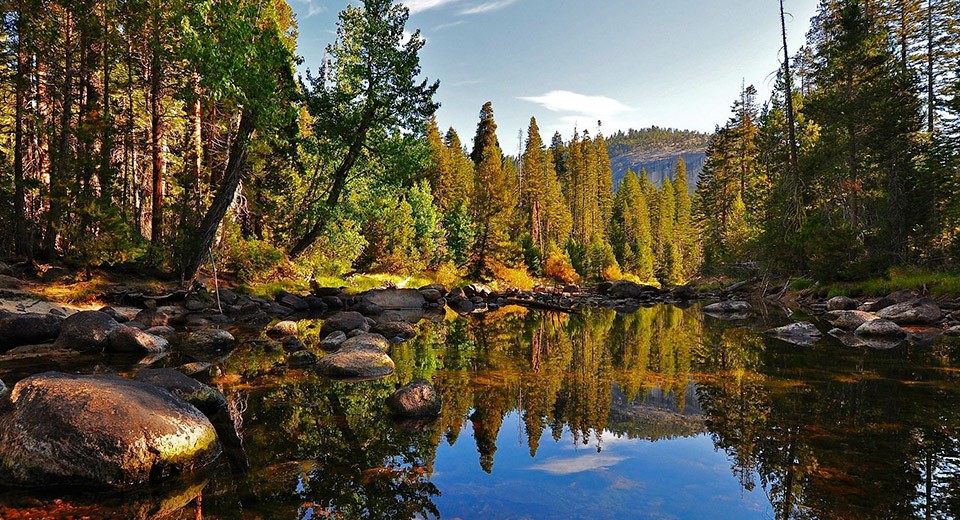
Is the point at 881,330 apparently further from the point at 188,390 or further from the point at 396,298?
the point at 396,298

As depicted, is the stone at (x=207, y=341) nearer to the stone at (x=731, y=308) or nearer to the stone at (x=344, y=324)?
the stone at (x=344, y=324)

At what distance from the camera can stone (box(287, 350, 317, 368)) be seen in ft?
31.5

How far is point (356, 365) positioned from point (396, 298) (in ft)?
56.8

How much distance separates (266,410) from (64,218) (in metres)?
14.5

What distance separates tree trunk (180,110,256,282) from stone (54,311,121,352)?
20.4 ft

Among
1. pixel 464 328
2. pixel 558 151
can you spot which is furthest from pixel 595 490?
pixel 558 151

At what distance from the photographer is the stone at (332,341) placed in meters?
11.5

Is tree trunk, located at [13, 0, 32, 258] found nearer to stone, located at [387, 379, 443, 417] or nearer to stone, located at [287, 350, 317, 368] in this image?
stone, located at [287, 350, 317, 368]

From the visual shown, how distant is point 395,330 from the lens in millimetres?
14523

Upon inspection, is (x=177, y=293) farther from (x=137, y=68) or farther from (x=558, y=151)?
(x=558, y=151)

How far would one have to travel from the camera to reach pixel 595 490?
4688 millimetres

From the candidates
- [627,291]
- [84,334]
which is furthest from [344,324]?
[627,291]

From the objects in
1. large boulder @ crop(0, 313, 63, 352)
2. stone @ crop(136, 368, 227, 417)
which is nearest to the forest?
large boulder @ crop(0, 313, 63, 352)

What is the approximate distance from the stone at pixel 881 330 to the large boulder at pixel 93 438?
16252 mm
